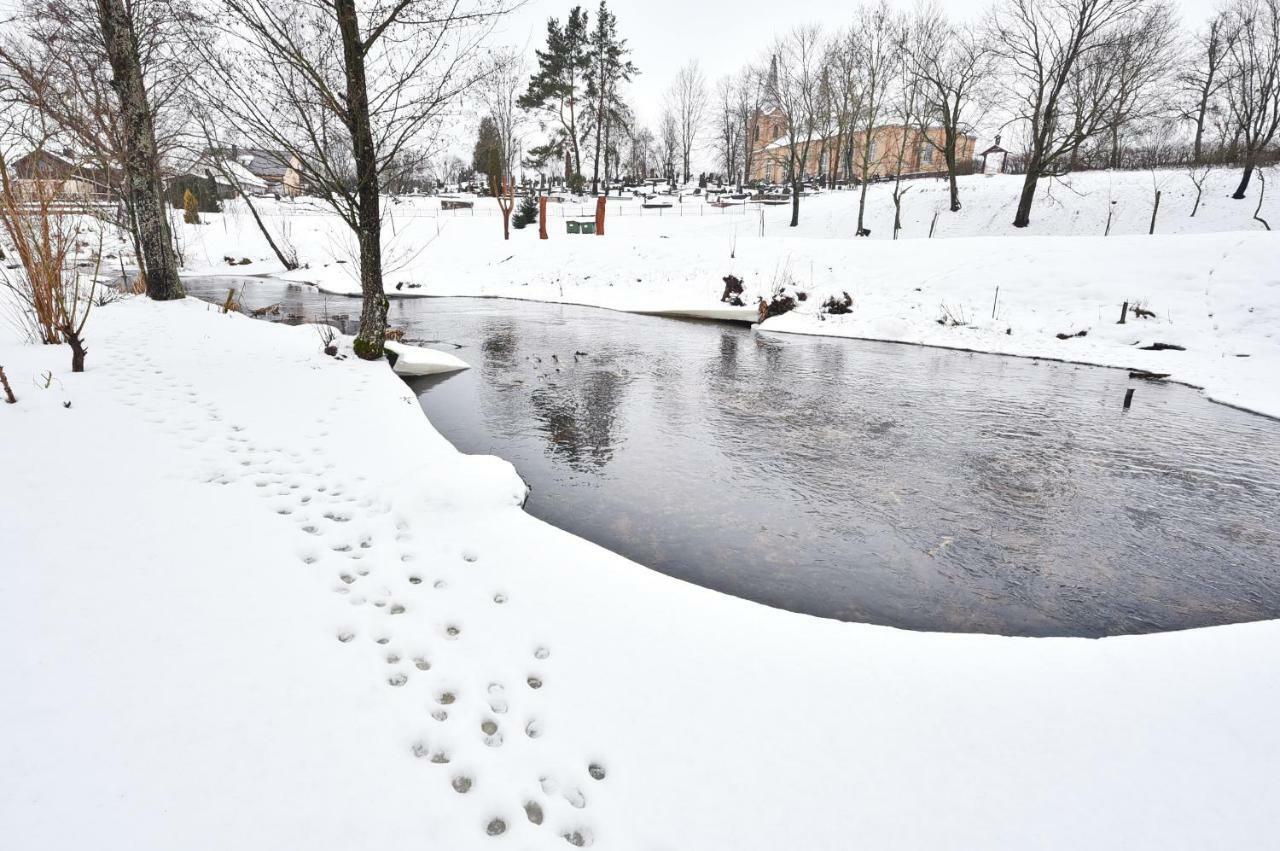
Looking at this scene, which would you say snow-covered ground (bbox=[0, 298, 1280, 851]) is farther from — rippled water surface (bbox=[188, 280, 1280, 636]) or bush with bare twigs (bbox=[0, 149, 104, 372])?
bush with bare twigs (bbox=[0, 149, 104, 372])

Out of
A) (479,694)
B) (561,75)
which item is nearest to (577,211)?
(561,75)

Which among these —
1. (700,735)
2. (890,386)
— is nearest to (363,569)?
(700,735)

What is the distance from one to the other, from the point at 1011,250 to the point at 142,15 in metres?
21.4

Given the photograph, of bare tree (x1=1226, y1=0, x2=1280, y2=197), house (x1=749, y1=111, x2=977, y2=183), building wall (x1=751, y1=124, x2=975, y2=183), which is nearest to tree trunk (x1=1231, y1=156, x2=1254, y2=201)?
bare tree (x1=1226, y1=0, x2=1280, y2=197)

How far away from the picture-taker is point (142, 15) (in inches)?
494

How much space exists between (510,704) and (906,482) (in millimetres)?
4756

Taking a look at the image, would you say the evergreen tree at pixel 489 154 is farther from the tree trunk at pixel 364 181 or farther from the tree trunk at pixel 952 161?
the tree trunk at pixel 364 181

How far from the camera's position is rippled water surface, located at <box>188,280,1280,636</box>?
4.25m

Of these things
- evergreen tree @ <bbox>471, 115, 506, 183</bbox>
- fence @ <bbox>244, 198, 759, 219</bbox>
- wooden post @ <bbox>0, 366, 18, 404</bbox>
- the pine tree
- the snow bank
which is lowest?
the snow bank

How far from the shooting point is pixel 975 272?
54.4 ft

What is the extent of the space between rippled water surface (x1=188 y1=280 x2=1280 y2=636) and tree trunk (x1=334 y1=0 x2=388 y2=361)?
107 centimetres

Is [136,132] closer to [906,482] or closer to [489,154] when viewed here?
[906,482]

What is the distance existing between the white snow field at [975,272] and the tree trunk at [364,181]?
6.65 feet

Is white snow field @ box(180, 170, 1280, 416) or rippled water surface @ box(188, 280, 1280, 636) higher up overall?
white snow field @ box(180, 170, 1280, 416)
